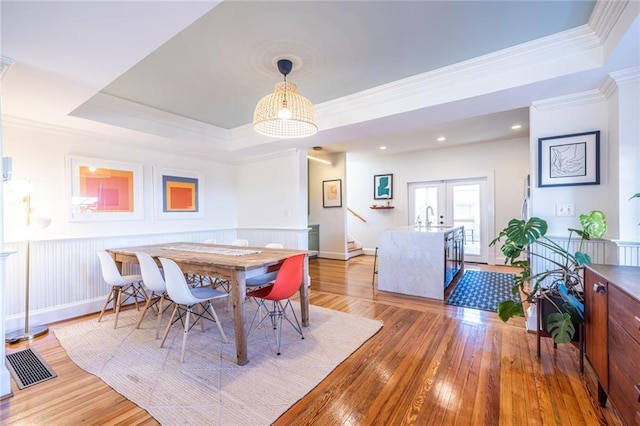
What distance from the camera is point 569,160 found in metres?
2.58

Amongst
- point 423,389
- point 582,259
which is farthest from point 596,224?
point 423,389

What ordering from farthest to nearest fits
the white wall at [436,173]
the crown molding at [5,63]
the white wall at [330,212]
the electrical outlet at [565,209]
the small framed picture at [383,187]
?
the small framed picture at [383,187]
the white wall at [330,212]
the white wall at [436,173]
the electrical outlet at [565,209]
the crown molding at [5,63]

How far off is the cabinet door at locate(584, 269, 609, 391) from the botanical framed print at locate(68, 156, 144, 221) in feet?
15.7

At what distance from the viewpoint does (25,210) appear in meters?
2.79

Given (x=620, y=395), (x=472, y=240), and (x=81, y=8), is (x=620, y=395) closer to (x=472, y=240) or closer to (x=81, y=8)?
(x=81, y=8)

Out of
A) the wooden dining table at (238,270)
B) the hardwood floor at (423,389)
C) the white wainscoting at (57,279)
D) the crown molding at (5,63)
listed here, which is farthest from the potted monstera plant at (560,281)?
the white wainscoting at (57,279)

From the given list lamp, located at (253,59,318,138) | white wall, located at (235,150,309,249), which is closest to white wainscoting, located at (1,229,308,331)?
white wall, located at (235,150,309,249)

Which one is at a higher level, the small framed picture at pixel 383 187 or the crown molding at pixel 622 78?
the crown molding at pixel 622 78

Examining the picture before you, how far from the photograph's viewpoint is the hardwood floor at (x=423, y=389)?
1627 mm

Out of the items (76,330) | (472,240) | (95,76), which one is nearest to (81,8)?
(95,76)

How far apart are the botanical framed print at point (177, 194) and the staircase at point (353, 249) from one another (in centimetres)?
369

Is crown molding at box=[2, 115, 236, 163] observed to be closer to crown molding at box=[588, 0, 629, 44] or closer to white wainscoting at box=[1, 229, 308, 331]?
white wainscoting at box=[1, 229, 308, 331]

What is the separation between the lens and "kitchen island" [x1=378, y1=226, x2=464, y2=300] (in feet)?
12.2

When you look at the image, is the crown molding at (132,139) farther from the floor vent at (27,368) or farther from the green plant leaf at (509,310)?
the green plant leaf at (509,310)
